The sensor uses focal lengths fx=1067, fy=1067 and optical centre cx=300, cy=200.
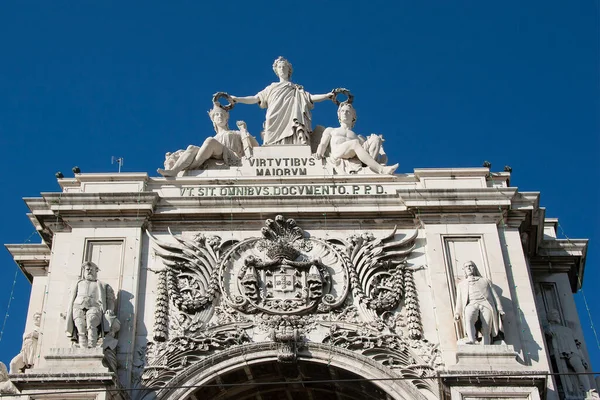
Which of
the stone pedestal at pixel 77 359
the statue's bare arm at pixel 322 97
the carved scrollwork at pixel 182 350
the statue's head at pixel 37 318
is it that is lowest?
the stone pedestal at pixel 77 359

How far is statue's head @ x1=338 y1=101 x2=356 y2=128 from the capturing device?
24.1 m

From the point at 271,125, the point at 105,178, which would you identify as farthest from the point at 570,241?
the point at 105,178

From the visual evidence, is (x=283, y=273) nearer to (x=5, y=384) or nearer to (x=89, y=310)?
(x=89, y=310)

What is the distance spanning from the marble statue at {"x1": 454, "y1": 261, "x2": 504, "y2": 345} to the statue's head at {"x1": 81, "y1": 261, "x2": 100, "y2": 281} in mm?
6856

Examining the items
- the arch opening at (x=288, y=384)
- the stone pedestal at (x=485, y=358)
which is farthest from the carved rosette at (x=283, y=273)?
the stone pedestal at (x=485, y=358)

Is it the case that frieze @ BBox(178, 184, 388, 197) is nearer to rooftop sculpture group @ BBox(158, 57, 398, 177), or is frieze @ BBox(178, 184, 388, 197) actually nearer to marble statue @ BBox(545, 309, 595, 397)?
rooftop sculpture group @ BBox(158, 57, 398, 177)

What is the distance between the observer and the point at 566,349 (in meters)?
21.3

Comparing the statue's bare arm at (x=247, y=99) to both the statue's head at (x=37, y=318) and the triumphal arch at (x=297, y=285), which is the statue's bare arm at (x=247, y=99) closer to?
the triumphal arch at (x=297, y=285)

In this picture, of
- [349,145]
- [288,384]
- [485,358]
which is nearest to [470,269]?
[485,358]

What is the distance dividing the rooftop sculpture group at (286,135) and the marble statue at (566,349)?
15.1ft

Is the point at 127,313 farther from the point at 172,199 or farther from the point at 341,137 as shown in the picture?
the point at 341,137

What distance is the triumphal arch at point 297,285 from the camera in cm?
1928

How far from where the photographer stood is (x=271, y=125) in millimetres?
24281

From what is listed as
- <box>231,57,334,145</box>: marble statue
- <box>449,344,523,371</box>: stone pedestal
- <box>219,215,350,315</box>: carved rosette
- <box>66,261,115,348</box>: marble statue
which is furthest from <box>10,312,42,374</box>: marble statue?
<box>449,344,523,371</box>: stone pedestal
